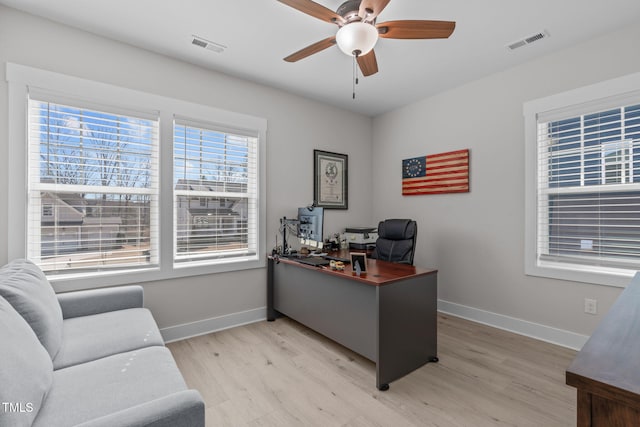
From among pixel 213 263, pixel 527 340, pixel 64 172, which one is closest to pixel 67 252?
pixel 64 172

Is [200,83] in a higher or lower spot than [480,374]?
higher

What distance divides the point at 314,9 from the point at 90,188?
2.27 meters

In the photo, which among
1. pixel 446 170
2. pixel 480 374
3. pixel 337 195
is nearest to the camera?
pixel 480 374

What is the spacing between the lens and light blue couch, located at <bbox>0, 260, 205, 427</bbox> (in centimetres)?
101

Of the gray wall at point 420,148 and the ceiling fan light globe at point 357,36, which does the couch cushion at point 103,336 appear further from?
the ceiling fan light globe at point 357,36

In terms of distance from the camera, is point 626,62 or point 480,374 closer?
point 480,374

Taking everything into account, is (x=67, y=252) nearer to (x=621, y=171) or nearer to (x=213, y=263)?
(x=213, y=263)

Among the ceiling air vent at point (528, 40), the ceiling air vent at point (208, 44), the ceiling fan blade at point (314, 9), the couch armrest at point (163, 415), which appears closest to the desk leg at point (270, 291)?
the ceiling air vent at point (208, 44)

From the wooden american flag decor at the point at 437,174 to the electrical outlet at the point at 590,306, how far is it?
4.81 feet

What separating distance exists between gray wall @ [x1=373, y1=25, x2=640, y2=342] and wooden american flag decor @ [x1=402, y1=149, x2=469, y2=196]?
0.08m

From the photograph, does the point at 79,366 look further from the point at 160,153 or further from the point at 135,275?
the point at 160,153

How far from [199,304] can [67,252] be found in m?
1.19

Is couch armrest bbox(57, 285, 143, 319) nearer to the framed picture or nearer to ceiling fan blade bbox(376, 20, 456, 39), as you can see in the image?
the framed picture

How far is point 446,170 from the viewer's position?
3631 mm
